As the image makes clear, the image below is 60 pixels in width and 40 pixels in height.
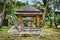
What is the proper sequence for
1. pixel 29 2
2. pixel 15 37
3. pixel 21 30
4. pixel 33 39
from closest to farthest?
pixel 33 39 → pixel 15 37 → pixel 21 30 → pixel 29 2

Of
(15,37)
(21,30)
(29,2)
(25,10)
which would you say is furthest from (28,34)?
(29,2)

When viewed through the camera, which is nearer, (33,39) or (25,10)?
(33,39)

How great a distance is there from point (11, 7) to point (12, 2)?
1.59m

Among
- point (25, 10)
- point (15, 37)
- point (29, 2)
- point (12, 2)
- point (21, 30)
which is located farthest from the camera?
point (29, 2)

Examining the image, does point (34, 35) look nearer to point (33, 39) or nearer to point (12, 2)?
point (33, 39)

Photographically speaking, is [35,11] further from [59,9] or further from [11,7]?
[59,9]

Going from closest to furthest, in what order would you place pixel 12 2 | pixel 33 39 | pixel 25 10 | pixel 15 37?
1. pixel 33 39
2. pixel 15 37
3. pixel 25 10
4. pixel 12 2

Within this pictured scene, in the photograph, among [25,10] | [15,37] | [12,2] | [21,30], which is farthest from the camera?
[12,2]

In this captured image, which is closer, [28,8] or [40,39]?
[40,39]

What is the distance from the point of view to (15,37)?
10.8m

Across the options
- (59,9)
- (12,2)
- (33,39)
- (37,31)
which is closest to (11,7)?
(12,2)

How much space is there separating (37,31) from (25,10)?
267 inches

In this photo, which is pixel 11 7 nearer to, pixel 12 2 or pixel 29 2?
pixel 12 2

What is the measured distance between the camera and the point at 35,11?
61.7 feet
